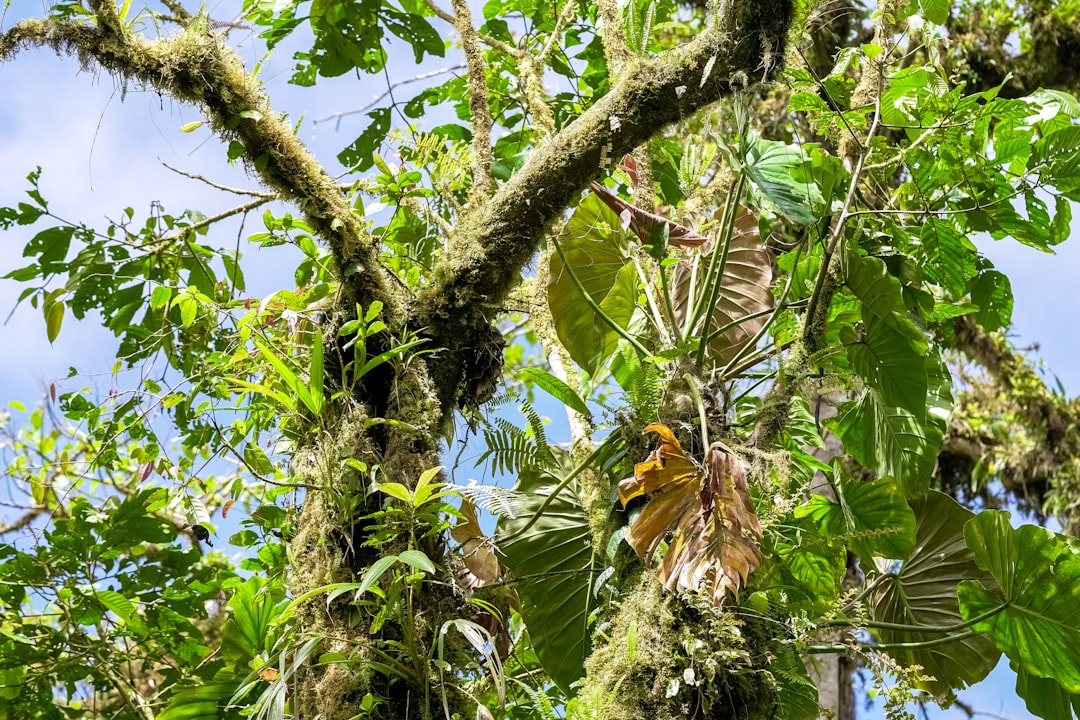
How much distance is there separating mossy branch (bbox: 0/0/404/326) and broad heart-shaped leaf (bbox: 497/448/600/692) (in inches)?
20.4

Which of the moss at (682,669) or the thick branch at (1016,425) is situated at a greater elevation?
the thick branch at (1016,425)

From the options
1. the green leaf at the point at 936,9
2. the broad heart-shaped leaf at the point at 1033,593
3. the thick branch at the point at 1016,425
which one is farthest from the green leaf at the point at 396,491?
the thick branch at the point at 1016,425

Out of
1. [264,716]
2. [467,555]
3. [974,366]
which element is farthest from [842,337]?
[974,366]

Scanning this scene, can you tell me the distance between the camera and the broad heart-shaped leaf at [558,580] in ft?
6.47

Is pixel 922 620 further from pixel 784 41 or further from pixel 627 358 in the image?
pixel 784 41

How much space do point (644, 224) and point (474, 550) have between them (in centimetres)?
74

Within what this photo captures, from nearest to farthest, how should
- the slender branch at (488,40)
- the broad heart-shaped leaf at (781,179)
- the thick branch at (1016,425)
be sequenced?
1. the broad heart-shaped leaf at (781,179)
2. the slender branch at (488,40)
3. the thick branch at (1016,425)

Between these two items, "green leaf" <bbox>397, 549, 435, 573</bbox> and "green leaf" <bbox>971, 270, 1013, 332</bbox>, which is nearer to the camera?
"green leaf" <bbox>397, 549, 435, 573</bbox>

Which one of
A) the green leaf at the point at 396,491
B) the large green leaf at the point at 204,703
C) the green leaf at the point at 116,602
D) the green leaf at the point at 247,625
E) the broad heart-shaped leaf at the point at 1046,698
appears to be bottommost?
the broad heart-shaped leaf at the point at 1046,698

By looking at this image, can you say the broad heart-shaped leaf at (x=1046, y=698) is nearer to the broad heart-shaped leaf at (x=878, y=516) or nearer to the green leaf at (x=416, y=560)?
the broad heart-shaped leaf at (x=878, y=516)

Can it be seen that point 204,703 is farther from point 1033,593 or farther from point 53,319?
point 1033,593

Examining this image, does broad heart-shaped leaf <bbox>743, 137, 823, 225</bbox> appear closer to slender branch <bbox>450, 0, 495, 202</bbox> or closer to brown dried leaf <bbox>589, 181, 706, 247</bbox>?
brown dried leaf <bbox>589, 181, 706, 247</bbox>

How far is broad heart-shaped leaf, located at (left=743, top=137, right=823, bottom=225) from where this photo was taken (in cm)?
171

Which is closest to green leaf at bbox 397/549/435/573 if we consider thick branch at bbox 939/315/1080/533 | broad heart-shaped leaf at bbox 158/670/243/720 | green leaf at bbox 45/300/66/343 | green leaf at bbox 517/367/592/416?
green leaf at bbox 517/367/592/416
